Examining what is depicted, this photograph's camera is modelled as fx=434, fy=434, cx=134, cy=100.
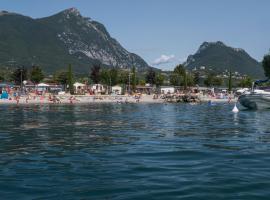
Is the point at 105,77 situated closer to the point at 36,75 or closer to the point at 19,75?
the point at 36,75

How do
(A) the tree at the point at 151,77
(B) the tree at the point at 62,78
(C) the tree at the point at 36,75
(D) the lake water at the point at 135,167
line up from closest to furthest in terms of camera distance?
1. (D) the lake water at the point at 135,167
2. (C) the tree at the point at 36,75
3. (B) the tree at the point at 62,78
4. (A) the tree at the point at 151,77

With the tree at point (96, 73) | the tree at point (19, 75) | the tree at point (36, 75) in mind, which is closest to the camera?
the tree at point (36, 75)

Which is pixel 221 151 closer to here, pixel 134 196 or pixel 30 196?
pixel 134 196

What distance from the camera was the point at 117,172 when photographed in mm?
14383

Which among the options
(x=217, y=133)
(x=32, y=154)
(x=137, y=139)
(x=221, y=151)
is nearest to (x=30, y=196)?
(x=32, y=154)

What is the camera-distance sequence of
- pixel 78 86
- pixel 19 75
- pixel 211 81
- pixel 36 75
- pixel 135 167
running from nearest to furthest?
pixel 135 167 < pixel 78 86 < pixel 36 75 < pixel 19 75 < pixel 211 81

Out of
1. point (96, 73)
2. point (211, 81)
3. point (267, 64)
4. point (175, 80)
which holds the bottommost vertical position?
point (211, 81)

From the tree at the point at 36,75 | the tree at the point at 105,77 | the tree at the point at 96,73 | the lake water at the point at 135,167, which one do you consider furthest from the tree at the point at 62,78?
the lake water at the point at 135,167

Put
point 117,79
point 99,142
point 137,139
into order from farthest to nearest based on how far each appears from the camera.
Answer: point 117,79
point 137,139
point 99,142

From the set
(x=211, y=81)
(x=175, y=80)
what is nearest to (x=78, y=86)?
(x=175, y=80)

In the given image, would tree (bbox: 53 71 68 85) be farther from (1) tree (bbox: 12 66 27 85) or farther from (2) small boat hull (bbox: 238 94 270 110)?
(2) small boat hull (bbox: 238 94 270 110)

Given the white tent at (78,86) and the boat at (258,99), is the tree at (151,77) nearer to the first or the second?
the white tent at (78,86)

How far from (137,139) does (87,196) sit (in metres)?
13.5

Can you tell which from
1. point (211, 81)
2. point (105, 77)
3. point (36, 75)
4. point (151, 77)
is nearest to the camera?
point (36, 75)
